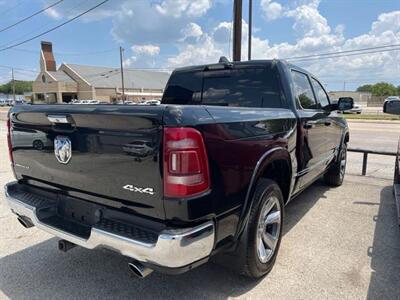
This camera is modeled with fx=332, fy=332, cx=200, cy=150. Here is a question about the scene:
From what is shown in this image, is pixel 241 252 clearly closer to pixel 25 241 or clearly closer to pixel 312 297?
pixel 312 297

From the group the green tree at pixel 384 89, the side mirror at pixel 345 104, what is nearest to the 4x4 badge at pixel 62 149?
the side mirror at pixel 345 104

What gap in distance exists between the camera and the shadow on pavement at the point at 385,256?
2.89 metres

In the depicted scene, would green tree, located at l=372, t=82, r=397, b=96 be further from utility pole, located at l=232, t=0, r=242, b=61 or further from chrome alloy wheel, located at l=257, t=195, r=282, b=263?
chrome alloy wheel, located at l=257, t=195, r=282, b=263

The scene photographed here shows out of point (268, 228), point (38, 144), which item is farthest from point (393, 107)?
point (38, 144)

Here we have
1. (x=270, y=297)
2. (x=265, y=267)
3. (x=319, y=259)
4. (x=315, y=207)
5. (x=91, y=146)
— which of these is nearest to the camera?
(x=91, y=146)

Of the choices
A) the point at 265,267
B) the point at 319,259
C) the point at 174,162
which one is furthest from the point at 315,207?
the point at 174,162

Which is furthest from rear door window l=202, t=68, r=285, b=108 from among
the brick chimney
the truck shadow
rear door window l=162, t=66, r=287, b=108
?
the brick chimney

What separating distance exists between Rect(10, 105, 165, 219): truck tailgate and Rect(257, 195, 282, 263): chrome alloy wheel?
119 cm

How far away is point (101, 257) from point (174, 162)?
2.00 metres

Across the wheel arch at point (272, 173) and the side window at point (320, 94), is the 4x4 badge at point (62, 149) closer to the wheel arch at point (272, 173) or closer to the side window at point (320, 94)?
the wheel arch at point (272, 173)

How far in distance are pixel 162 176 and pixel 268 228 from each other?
61.7 inches

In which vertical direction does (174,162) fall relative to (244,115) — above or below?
below

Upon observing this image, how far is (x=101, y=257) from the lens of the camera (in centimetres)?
352

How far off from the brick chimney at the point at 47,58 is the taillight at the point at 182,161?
2416 inches
